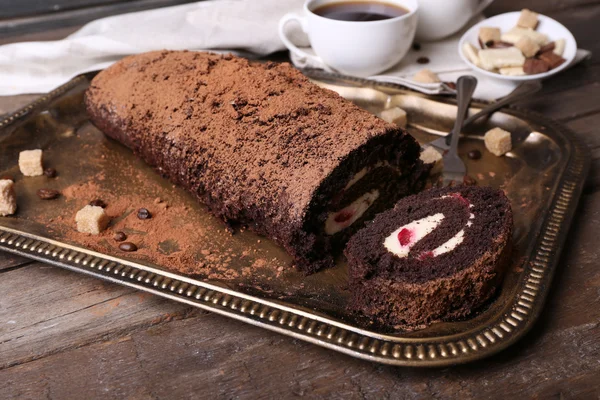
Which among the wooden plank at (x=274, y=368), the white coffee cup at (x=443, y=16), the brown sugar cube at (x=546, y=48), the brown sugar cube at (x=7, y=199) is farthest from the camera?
the white coffee cup at (x=443, y=16)

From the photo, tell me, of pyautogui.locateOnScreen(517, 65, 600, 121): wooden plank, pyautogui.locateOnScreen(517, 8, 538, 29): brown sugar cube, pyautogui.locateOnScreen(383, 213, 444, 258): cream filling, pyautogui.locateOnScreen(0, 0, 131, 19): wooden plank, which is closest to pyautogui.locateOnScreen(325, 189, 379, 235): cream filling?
pyautogui.locateOnScreen(383, 213, 444, 258): cream filling

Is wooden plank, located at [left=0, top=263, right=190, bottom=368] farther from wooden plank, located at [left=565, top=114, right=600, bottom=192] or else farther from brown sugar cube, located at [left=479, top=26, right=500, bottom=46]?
brown sugar cube, located at [left=479, top=26, right=500, bottom=46]

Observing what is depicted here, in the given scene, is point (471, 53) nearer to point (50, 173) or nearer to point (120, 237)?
point (120, 237)

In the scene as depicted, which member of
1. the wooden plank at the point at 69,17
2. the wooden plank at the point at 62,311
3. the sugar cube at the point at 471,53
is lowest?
the wooden plank at the point at 62,311

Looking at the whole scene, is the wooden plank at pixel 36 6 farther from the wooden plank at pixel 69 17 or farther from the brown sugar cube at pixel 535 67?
the brown sugar cube at pixel 535 67

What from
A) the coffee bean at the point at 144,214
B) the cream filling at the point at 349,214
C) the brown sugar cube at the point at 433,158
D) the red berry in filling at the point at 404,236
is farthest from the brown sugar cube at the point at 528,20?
the coffee bean at the point at 144,214

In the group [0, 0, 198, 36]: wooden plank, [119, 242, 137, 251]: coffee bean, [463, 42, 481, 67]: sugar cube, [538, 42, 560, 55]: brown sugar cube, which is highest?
[538, 42, 560, 55]: brown sugar cube

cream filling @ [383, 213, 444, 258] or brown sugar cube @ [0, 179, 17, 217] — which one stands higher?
cream filling @ [383, 213, 444, 258]

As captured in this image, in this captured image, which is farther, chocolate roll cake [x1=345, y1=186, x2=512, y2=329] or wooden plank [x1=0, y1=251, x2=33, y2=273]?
wooden plank [x1=0, y1=251, x2=33, y2=273]
